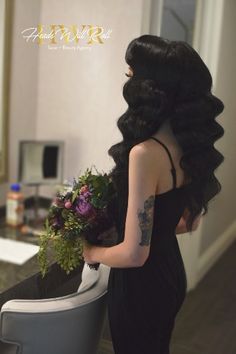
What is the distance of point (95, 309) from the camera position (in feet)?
4.44

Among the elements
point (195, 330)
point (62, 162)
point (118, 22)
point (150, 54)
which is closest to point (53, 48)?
point (118, 22)

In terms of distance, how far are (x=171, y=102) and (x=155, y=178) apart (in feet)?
0.68

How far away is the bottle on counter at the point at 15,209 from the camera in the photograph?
82.6 inches

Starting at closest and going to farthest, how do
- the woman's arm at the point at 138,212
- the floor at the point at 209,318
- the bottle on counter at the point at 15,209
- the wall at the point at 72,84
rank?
the woman's arm at the point at 138,212, the wall at the point at 72,84, the bottle on counter at the point at 15,209, the floor at the point at 209,318

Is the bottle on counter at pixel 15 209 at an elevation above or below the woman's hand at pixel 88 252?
below

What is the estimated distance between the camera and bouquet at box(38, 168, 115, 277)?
4.31 ft

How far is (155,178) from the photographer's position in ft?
3.96

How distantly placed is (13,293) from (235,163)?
2540mm

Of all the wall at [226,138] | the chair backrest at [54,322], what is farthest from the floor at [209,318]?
the chair backrest at [54,322]

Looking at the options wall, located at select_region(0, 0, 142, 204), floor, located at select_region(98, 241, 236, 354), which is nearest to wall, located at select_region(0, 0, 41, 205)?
wall, located at select_region(0, 0, 142, 204)

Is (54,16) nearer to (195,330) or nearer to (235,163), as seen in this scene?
(195,330)

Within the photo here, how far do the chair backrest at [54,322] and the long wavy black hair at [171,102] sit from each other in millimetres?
285

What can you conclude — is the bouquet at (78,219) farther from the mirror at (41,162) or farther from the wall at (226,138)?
the wall at (226,138)

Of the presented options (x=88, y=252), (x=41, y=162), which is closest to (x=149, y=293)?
(x=88, y=252)
